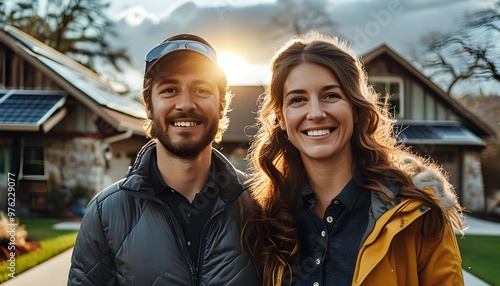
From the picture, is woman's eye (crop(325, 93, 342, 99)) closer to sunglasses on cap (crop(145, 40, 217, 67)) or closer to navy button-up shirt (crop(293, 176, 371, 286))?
navy button-up shirt (crop(293, 176, 371, 286))

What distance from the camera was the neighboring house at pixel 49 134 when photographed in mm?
14422

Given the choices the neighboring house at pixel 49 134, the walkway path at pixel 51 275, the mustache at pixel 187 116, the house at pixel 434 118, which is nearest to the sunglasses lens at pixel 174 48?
the mustache at pixel 187 116

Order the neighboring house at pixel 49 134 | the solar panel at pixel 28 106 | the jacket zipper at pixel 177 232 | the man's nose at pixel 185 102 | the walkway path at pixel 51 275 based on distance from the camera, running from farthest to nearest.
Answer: the neighboring house at pixel 49 134 < the solar panel at pixel 28 106 < the walkway path at pixel 51 275 < the man's nose at pixel 185 102 < the jacket zipper at pixel 177 232

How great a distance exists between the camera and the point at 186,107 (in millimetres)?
2676

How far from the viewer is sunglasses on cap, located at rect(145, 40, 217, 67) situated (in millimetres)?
2705

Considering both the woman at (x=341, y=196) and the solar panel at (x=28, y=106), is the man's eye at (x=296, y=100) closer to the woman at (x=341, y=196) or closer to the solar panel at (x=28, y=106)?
the woman at (x=341, y=196)

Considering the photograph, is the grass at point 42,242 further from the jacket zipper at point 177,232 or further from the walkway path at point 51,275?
the jacket zipper at point 177,232

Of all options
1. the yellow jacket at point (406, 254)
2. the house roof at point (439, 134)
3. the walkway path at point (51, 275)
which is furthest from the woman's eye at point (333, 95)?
the house roof at point (439, 134)

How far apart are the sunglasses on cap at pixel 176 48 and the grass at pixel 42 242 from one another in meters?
6.68

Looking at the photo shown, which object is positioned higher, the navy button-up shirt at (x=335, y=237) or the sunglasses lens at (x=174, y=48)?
the sunglasses lens at (x=174, y=48)

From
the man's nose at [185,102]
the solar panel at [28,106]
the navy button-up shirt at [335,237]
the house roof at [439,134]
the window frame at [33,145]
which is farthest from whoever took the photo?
the house roof at [439,134]

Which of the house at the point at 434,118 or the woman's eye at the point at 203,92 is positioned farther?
the house at the point at 434,118

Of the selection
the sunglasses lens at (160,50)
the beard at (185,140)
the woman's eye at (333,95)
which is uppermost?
the sunglasses lens at (160,50)

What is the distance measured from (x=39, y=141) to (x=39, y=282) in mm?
8290
